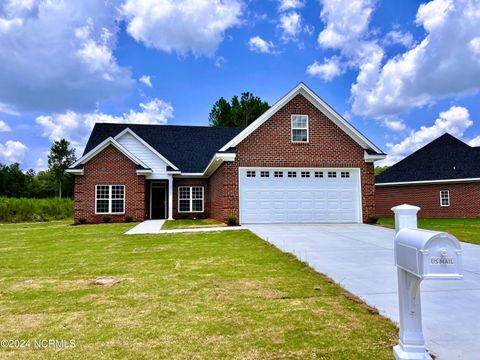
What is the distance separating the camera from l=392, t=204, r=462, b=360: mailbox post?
2.43 m

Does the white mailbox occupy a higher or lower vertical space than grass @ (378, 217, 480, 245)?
higher

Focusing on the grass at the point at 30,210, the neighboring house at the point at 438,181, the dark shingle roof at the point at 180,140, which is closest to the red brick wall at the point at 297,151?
the dark shingle roof at the point at 180,140

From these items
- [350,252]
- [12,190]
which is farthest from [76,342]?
[12,190]

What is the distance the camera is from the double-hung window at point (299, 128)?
55.8ft

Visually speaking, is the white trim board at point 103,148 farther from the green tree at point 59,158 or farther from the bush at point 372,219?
the green tree at point 59,158

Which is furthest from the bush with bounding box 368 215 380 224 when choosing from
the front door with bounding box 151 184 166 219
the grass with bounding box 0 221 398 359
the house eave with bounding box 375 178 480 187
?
the front door with bounding box 151 184 166 219

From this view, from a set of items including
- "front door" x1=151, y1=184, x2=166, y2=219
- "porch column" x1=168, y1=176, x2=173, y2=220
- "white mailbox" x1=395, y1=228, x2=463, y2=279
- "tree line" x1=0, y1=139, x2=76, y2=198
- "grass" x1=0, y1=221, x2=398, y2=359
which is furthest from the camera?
"tree line" x1=0, y1=139, x2=76, y2=198

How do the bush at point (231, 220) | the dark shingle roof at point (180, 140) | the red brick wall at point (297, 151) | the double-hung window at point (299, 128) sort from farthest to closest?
1. the dark shingle roof at point (180, 140)
2. the double-hung window at point (299, 128)
3. the red brick wall at point (297, 151)
4. the bush at point (231, 220)

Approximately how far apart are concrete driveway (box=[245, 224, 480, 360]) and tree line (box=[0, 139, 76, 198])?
48.6 meters

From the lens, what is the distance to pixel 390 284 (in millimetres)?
5848

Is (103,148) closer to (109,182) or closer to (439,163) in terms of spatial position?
(109,182)

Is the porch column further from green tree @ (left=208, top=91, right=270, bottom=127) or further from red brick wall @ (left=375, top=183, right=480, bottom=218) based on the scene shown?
green tree @ (left=208, top=91, right=270, bottom=127)

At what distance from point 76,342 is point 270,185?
44.0 feet

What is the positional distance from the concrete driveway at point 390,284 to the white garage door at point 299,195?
191 inches
